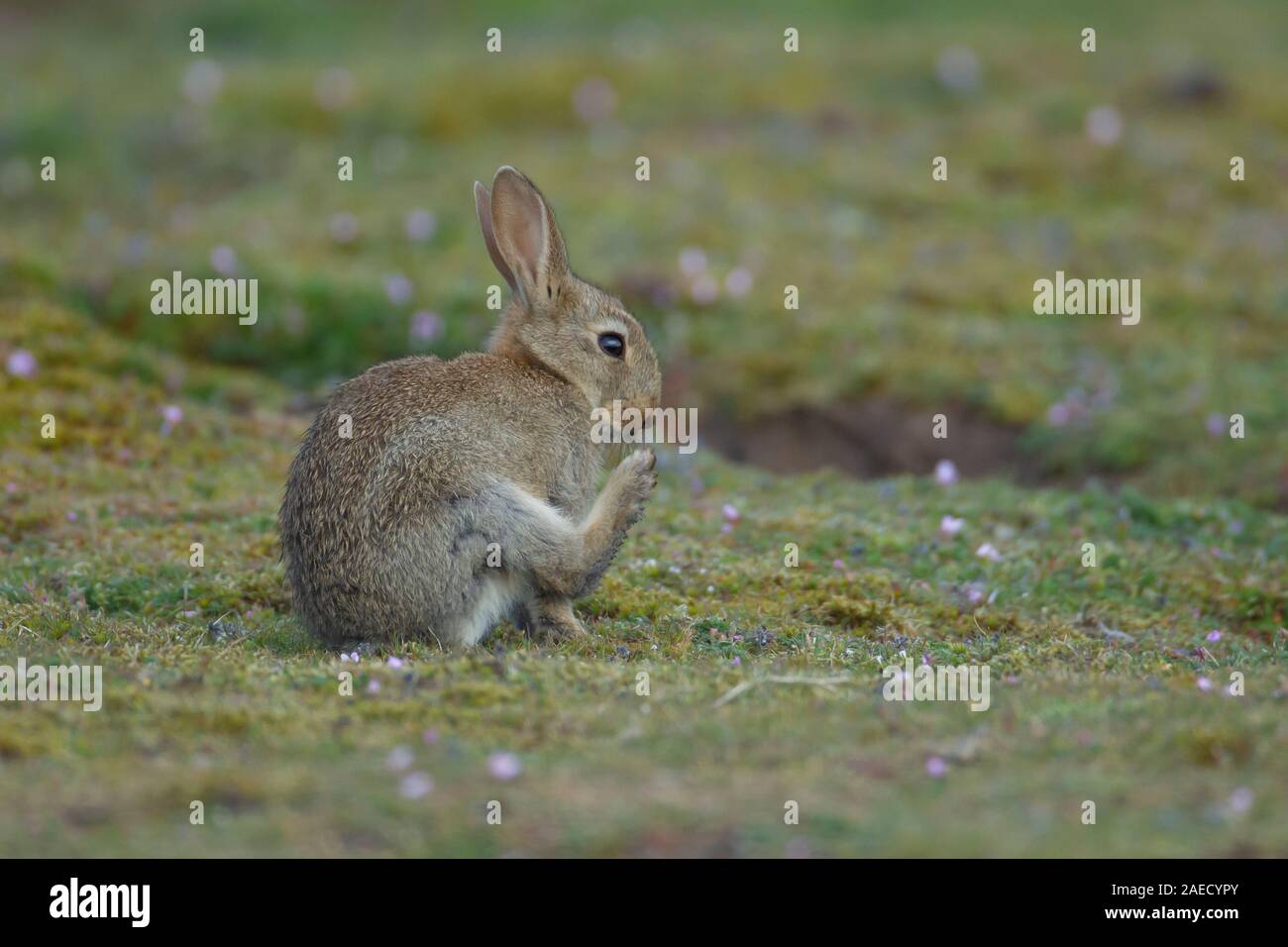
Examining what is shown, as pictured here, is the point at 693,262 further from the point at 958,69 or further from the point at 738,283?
the point at 958,69

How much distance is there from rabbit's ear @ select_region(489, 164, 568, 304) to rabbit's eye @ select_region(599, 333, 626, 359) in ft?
1.18

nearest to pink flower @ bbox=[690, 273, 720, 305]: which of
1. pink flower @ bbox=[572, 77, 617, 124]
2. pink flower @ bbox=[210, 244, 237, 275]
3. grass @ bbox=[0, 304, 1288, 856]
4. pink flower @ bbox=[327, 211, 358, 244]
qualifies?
grass @ bbox=[0, 304, 1288, 856]

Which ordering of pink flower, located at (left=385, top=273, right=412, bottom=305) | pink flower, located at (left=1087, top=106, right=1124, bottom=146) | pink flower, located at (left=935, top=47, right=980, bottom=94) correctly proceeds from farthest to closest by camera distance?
pink flower, located at (left=935, top=47, right=980, bottom=94) < pink flower, located at (left=1087, top=106, right=1124, bottom=146) < pink flower, located at (left=385, top=273, right=412, bottom=305)

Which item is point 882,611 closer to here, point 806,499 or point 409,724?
point 806,499

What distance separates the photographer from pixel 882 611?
A: 8.37 meters

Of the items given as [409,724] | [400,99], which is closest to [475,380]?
[409,724]

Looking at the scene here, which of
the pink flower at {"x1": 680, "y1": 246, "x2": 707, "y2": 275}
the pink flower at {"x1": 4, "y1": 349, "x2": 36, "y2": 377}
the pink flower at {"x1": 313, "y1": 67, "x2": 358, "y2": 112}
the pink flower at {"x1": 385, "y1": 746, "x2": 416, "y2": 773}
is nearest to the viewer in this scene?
the pink flower at {"x1": 385, "y1": 746, "x2": 416, "y2": 773}

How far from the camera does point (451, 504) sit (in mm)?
7289

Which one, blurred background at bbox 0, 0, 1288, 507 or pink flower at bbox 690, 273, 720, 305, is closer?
blurred background at bbox 0, 0, 1288, 507

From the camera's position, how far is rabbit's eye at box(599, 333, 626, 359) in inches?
337

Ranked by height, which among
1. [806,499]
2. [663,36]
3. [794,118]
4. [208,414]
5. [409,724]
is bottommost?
[409,724]

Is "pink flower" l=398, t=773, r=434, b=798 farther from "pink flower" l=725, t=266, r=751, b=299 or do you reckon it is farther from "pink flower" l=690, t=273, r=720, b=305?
"pink flower" l=725, t=266, r=751, b=299

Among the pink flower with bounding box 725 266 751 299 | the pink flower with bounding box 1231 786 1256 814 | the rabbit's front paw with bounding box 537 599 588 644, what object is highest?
the pink flower with bounding box 725 266 751 299
